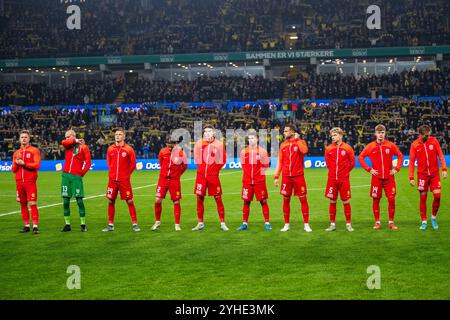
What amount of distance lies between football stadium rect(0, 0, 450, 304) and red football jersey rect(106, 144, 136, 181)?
4 cm

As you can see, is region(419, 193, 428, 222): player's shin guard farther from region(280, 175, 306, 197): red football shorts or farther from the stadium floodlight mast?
the stadium floodlight mast

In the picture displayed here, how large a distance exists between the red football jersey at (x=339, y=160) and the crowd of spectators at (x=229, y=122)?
29.1 meters

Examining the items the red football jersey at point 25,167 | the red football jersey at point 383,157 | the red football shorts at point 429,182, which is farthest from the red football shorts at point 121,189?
the red football shorts at point 429,182

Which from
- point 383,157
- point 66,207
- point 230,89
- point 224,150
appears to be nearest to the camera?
point 383,157

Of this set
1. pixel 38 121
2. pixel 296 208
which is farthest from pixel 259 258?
pixel 38 121

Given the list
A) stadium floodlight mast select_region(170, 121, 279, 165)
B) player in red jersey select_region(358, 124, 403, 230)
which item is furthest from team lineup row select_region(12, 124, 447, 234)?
stadium floodlight mast select_region(170, 121, 279, 165)

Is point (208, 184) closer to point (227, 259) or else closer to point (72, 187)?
point (72, 187)

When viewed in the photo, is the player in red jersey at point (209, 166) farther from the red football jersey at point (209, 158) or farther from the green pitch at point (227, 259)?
the green pitch at point (227, 259)

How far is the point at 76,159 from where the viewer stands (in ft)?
52.1

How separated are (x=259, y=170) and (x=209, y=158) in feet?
4.09

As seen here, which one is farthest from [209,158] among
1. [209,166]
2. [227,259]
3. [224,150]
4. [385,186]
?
[227,259]

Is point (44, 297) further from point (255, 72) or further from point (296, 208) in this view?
point (255, 72)

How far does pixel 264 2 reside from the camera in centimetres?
6316

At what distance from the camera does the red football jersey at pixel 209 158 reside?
15.9 metres
